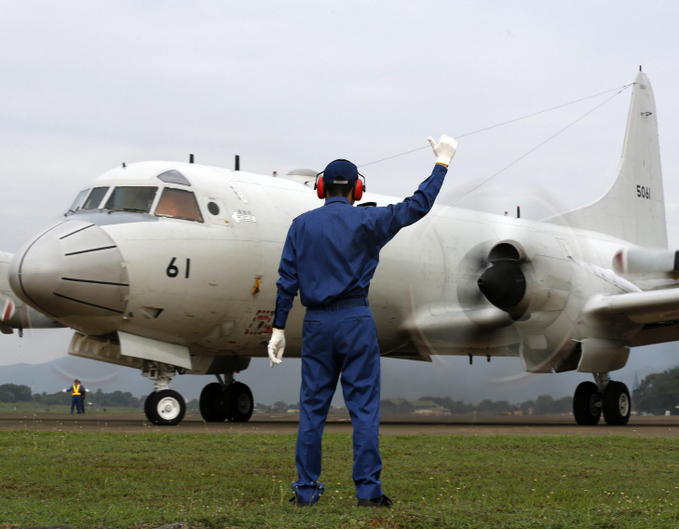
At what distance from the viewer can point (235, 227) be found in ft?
Answer: 42.6

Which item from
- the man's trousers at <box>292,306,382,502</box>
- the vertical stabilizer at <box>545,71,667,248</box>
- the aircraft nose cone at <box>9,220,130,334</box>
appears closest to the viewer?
the man's trousers at <box>292,306,382,502</box>

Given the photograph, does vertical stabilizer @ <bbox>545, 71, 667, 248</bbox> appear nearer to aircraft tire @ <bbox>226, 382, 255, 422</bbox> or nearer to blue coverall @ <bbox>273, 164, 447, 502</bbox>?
aircraft tire @ <bbox>226, 382, 255, 422</bbox>

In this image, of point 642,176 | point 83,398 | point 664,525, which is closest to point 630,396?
point 642,176

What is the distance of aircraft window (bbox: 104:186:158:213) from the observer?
12.5m

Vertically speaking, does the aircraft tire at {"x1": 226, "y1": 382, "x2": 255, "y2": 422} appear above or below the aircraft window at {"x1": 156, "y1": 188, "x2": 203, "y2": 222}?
below

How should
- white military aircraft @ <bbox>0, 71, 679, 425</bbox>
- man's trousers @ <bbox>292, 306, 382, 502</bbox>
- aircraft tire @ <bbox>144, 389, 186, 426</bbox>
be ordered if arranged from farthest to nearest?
aircraft tire @ <bbox>144, 389, 186, 426</bbox>
white military aircraft @ <bbox>0, 71, 679, 425</bbox>
man's trousers @ <bbox>292, 306, 382, 502</bbox>

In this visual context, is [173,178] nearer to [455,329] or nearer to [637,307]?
[455,329]

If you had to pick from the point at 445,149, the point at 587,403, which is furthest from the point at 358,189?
the point at 587,403

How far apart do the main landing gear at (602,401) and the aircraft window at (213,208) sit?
796cm

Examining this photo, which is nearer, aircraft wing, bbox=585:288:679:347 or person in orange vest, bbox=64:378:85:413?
aircraft wing, bbox=585:288:679:347

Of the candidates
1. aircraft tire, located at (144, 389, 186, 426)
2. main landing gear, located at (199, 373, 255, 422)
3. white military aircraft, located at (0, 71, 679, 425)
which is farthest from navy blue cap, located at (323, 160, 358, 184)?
main landing gear, located at (199, 373, 255, 422)

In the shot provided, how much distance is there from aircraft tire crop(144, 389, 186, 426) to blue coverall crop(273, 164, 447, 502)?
7615 millimetres

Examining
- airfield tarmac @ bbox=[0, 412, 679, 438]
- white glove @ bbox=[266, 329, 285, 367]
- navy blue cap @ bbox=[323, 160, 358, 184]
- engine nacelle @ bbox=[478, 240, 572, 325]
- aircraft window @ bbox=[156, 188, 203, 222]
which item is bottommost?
airfield tarmac @ bbox=[0, 412, 679, 438]

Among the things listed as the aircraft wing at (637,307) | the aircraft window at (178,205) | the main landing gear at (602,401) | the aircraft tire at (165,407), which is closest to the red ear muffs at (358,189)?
the aircraft window at (178,205)
